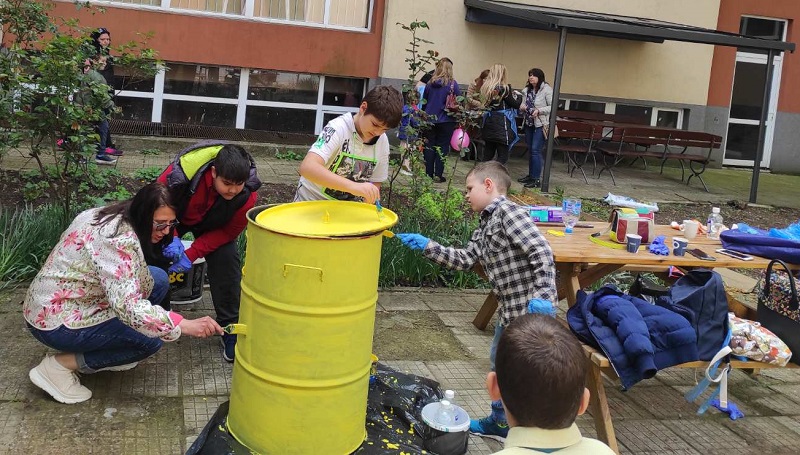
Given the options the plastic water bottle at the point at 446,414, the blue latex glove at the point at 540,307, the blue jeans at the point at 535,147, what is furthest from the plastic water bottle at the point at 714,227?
the blue jeans at the point at 535,147

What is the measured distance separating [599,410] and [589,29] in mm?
7536

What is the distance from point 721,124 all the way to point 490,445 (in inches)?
490

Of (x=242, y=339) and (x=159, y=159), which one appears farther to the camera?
(x=159, y=159)

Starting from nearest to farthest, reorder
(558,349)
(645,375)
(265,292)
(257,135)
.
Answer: (558,349)
(265,292)
(645,375)
(257,135)

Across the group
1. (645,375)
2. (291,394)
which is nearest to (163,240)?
(291,394)

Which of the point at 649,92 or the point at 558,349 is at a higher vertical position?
the point at 649,92

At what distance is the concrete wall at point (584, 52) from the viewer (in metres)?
12.5

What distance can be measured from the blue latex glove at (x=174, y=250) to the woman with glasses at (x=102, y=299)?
32cm

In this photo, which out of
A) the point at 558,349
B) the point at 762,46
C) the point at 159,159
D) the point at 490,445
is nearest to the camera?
the point at 558,349

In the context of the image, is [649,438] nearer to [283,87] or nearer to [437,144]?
[437,144]

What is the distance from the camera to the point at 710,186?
12656mm

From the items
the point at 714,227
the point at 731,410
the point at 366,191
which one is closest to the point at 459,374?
the point at 366,191

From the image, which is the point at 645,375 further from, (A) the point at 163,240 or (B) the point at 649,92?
(B) the point at 649,92

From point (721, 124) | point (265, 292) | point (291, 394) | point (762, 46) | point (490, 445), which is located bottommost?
point (490, 445)
